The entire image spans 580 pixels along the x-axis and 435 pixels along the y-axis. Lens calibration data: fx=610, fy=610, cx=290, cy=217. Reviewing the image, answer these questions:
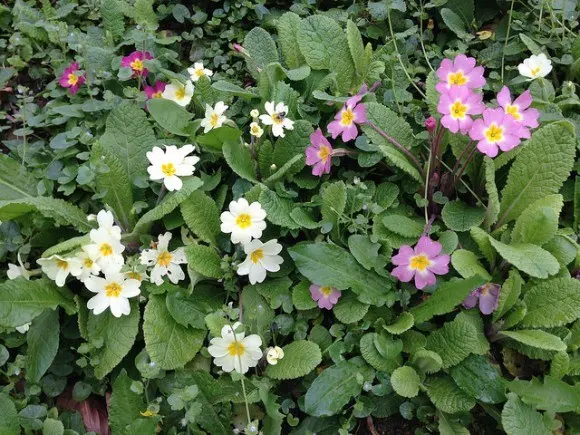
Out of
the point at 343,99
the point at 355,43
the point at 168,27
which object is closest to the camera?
the point at 343,99

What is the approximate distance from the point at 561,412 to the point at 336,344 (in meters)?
0.75

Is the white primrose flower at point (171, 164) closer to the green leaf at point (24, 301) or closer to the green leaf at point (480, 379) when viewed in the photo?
the green leaf at point (24, 301)

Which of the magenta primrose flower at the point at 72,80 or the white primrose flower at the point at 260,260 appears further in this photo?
the magenta primrose flower at the point at 72,80

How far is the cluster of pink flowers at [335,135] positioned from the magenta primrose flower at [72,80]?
1103 mm

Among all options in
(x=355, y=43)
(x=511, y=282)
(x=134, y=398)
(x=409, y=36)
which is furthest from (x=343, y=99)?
Result: (x=134, y=398)

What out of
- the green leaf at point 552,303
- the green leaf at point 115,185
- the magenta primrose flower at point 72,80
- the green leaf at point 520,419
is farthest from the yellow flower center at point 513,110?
the magenta primrose flower at point 72,80

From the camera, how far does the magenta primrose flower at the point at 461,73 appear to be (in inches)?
88.0

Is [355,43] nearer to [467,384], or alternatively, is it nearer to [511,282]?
[511,282]

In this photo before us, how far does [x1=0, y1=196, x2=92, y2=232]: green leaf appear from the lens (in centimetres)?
214

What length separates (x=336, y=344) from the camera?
2.06m

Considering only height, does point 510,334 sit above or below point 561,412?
above

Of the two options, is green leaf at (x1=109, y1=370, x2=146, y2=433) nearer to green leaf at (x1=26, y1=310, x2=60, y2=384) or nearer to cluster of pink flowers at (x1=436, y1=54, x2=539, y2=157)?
green leaf at (x1=26, y1=310, x2=60, y2=384)

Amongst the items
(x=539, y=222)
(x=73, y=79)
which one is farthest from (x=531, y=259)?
(x=73, y=79)

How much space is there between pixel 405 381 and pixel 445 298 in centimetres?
30
